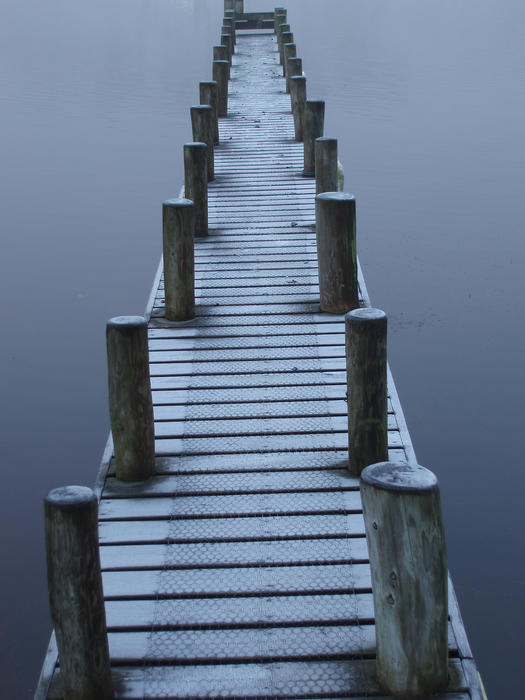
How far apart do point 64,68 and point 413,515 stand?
1307 inches

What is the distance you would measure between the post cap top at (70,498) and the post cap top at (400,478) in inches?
34.7

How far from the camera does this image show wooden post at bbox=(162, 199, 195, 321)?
5.67 metres

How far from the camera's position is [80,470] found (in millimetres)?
9000

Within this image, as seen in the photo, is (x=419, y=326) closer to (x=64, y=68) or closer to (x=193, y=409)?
(x=193, y=409)

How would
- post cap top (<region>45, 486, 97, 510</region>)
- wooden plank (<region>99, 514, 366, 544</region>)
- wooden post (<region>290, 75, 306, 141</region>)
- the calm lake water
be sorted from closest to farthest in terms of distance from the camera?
post cap top (<region>45, 486, 97, 510</region>) → wooden plank (<region>99, 514, 366, 544</region>) → the calm lake water → wooden post (<region>290, 75, 306, 141</region>)

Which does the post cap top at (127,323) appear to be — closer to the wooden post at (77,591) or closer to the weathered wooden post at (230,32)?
the wooden post at (77,591)

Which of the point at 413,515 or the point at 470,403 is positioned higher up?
the point at 413,515

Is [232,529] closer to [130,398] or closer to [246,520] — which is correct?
[246,520]

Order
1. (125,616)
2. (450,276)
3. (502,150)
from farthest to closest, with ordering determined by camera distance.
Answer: (502,150)
(450,276)
(125,616)

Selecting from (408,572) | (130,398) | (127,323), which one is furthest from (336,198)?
(408,572)

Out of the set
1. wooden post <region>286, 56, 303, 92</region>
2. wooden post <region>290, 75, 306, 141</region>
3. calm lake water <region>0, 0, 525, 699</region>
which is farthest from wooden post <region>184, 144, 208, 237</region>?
wooden post <region>286, 56, 303, 92</region>

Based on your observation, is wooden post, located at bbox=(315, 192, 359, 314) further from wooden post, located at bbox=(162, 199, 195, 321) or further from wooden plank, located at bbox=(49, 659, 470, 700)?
wooden plank, located at bbox=(49, 659, 470, 700)

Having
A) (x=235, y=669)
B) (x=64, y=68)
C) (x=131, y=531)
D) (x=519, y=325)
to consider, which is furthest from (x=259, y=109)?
(x=64, y=68)

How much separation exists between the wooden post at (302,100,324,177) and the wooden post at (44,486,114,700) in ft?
23.0
